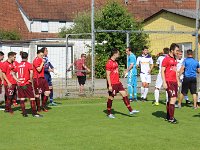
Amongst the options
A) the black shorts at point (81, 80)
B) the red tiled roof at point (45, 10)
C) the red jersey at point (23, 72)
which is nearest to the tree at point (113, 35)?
the red tiled roof at point (45, 10)

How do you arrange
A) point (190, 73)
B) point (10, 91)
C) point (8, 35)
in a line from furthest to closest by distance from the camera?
point (8, 35), point (190, 73), point (10, 91)

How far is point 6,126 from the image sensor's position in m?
11.7

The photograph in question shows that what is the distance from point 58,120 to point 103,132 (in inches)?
93.1

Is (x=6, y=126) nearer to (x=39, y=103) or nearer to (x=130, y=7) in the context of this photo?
(x=39, y=103)

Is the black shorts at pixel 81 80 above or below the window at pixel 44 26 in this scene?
below

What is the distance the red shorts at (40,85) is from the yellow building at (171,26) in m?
18.0

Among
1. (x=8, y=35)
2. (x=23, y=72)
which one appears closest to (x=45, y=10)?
(x=8, y=35)

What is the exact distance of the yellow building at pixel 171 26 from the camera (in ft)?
112

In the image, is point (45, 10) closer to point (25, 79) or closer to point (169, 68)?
point (25, 79)

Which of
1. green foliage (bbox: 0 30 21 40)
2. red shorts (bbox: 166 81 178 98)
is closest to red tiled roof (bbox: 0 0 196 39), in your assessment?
green foliage (bbox: 0 30 21 40)

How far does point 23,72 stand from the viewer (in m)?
13.2

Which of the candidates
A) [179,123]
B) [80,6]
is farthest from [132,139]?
[80,6]

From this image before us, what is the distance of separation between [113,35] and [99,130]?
2374 centimetres

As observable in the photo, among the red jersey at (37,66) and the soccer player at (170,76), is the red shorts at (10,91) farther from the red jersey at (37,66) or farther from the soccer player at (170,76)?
the soccer player at (170,76)
